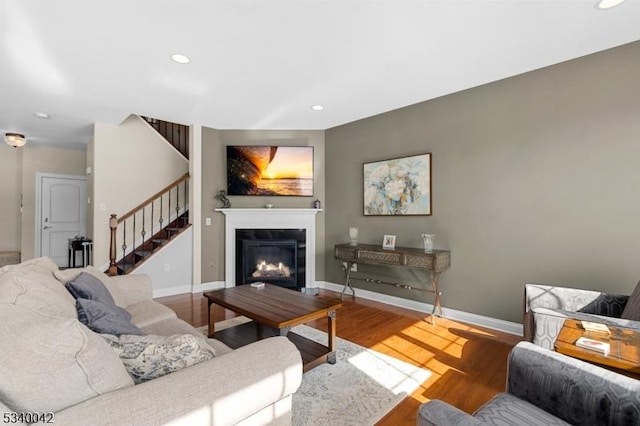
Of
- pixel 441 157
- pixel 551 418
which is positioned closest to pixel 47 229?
pixel 441 157

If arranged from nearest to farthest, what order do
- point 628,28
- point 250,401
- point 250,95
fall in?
point 250,401, point 628,28, point 250,95

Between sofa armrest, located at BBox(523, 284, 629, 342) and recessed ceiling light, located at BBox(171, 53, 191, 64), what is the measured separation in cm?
345

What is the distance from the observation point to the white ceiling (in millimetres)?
2090

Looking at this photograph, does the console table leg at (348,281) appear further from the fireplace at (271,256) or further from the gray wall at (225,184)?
the fireplace at (271,256)

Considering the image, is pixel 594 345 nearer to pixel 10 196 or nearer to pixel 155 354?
pixel 155 354

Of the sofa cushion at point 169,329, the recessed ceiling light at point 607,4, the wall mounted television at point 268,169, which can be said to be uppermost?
the recessed ceiling light at point 607,4

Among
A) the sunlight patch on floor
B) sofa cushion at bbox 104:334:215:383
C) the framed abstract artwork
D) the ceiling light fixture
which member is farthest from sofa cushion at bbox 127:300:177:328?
the ceiling light fixture

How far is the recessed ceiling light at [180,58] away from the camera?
266 cm

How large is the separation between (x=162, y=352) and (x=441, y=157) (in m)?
3.48

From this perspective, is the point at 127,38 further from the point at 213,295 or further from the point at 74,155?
the point at 74,155

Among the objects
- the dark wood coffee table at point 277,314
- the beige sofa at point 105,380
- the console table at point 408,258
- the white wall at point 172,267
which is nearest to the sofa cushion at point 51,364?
the beige sofa at point 105,380

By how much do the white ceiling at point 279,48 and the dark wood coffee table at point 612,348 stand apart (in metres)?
2.12

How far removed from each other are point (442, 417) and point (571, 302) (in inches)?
76.8

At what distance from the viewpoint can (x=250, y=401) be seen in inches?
44.7
